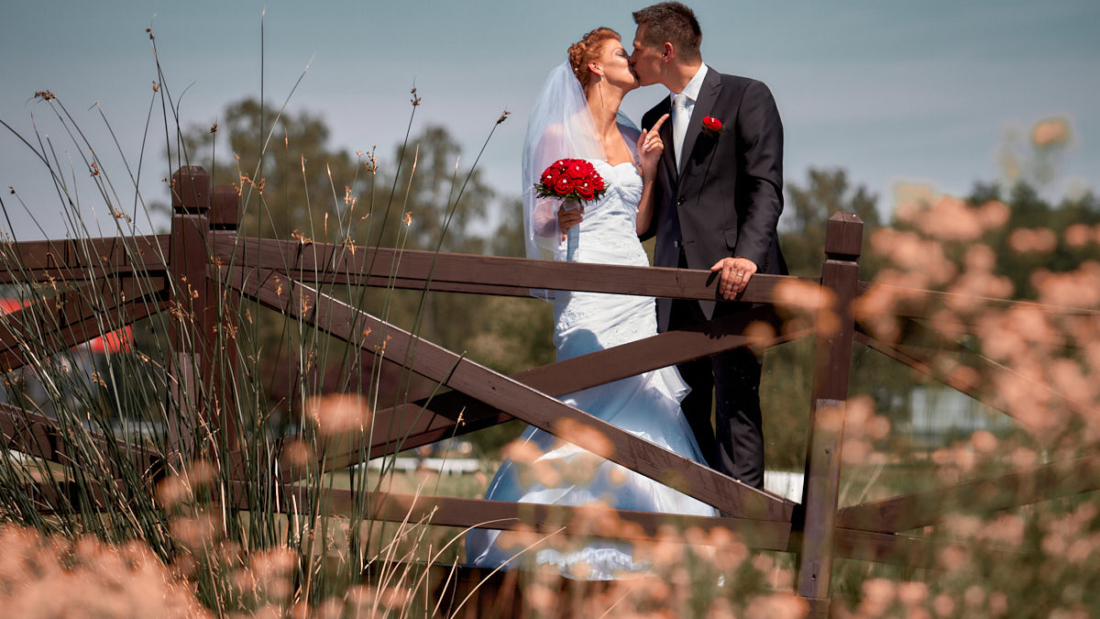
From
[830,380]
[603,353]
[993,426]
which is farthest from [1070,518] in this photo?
[603,353]

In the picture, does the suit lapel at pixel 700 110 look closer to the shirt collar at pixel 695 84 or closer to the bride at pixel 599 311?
the shirt collar at pixel 695 84

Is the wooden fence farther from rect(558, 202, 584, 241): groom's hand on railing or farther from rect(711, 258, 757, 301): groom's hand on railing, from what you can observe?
rect(558, 202, 584, 241): groom's hand on railing

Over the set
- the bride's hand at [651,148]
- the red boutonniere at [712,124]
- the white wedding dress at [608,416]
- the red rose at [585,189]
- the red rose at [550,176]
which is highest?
the red boutonniere at [712,124]

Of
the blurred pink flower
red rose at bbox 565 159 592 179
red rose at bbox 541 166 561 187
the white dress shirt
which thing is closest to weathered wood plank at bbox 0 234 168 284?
red rose at bbox 541 166 561 187

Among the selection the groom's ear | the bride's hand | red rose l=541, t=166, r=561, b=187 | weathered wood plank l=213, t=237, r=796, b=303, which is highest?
the groom's ear

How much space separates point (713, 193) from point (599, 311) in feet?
2.51

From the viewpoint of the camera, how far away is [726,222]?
4184 millimetres

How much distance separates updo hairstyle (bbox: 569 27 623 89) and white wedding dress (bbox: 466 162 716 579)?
21.5 inches

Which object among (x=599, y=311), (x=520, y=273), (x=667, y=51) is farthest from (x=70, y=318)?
(x=667, y=51)

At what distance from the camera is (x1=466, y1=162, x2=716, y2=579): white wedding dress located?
3764 millimetres

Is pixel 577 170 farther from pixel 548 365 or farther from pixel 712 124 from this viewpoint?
pixel 548 365

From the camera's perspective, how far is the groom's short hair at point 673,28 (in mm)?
4422

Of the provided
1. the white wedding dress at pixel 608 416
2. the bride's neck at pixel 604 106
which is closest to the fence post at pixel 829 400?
the white wedding dress at pixel 608 416

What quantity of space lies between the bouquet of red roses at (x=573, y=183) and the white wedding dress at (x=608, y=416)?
0.14 meters
